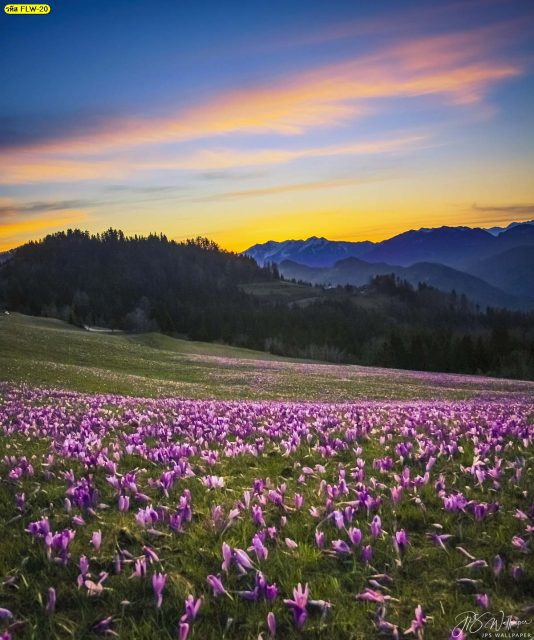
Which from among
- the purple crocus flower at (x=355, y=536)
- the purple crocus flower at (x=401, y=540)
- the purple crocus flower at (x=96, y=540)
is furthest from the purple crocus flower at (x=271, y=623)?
the purple crocus flower at (x=96, y=540)

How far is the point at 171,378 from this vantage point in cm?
4269

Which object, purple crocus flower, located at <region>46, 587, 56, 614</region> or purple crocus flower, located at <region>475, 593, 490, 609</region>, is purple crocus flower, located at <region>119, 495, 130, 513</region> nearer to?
purple crocus flower, located at <region>46, 587, 56, 614</region>

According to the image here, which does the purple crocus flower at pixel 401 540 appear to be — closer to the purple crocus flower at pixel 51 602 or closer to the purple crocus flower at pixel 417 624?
the purple crocus flower at pixel 417 624

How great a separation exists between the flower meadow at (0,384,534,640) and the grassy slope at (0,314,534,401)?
21002mm

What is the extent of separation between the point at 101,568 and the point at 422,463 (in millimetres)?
4854

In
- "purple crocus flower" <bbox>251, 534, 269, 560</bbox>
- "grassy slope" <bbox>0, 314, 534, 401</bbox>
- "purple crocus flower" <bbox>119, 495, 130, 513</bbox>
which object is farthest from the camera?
"grassy slope" <bbox>0, 314, 534, 401</bbox>

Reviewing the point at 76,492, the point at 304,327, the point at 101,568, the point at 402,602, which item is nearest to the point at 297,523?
the point at 402,602

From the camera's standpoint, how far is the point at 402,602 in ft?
11.6

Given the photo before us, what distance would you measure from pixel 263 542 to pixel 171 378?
3949 cm

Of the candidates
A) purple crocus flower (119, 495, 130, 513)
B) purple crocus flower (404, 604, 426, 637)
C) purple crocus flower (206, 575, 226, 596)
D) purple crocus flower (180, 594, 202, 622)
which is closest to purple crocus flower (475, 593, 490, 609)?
purple crocus flower (404, 604, 426, 637)

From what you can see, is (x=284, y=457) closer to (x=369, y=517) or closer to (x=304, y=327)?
(x=369, y=517)

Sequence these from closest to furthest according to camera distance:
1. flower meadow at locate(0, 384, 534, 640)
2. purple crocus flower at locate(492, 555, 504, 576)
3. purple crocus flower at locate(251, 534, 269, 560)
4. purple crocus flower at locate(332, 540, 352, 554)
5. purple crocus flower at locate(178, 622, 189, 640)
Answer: purple crocus flower at locate(178, 622, 189, 640) → flower meadow at locate(0, 384, 534, 640) → purple crocus flower at locate(492, 555, 504, 576) → purple crocus flower at locate(251, 534, 269, 560) → purple crocus flower at locate(332, 540, 352, 554)

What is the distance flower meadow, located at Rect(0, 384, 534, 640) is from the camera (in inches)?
131

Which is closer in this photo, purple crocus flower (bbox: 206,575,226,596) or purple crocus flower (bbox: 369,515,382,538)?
purple crocus flower (bbox: 206,575,226,596)
